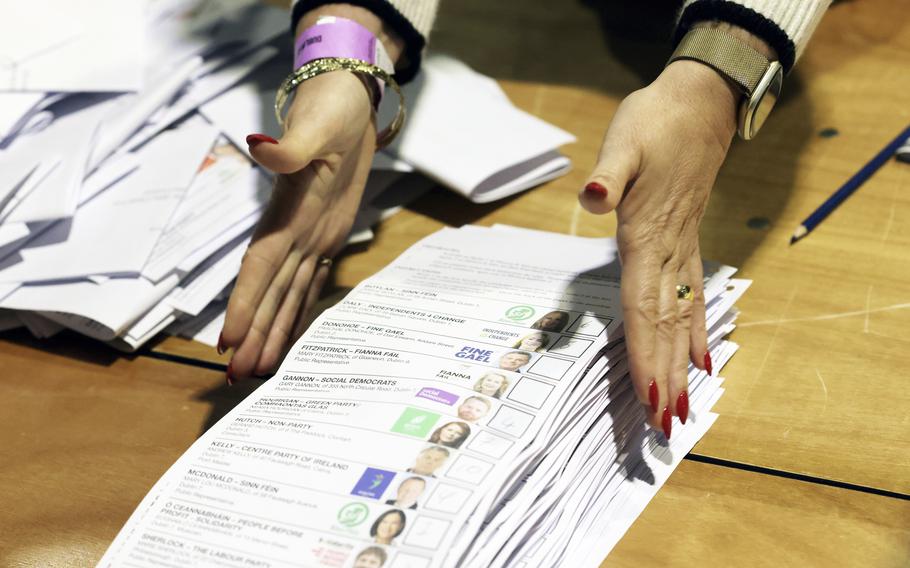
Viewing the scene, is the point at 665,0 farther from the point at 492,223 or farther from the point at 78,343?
the point at 78,343

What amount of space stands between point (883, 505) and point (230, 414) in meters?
0.46

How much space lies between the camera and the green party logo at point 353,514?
544 millimetres

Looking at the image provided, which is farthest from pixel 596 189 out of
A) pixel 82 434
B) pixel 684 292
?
pixel 82 434

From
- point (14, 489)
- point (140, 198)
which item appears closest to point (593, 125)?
point (140, 198)

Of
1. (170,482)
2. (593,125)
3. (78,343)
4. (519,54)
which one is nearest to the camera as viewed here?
(170,482)

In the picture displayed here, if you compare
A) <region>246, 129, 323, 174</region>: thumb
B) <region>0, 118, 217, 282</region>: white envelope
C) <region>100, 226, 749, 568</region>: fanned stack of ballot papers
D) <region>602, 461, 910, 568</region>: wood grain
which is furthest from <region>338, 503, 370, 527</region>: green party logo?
<region>0, 118, 217, 282</region>: white envelope

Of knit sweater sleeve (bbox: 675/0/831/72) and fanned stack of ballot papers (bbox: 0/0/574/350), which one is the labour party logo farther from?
knit sweater sleeve (bbox: 675/0/831/72)

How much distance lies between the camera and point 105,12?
3.68ft

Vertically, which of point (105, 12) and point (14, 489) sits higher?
point (105, 12)

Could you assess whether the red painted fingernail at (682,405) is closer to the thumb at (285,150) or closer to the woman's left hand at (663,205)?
the woman's left hand at (663,205)

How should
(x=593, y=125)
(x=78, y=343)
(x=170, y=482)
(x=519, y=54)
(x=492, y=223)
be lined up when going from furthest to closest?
(x=519, y=54), (x=593, y=125), (x=492, y=223), (x=78, y=343), (x=170, y=482)

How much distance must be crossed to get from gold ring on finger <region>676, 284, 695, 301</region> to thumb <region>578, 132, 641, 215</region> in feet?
0.30

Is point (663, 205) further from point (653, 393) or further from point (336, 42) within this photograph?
point (336, 42)

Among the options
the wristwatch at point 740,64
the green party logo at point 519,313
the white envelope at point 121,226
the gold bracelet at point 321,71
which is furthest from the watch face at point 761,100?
the white envelope at point 121,226
